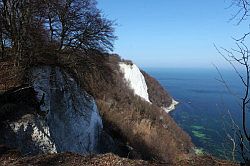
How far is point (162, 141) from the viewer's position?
4269cm

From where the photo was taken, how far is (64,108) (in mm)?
19125

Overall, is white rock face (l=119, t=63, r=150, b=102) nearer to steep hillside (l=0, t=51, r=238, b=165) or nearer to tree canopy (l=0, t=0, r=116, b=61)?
steep hillside (l=0, t=51, r=238, b=165)

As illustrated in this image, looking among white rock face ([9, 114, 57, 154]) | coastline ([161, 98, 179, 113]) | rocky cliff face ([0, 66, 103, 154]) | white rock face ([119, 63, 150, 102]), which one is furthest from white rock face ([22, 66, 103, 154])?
coastline ([161, 98, 179, 113])

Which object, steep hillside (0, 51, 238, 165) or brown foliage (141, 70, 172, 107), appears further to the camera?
brown foliage (141, 70, 172, 107)

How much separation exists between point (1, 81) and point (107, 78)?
9.98m

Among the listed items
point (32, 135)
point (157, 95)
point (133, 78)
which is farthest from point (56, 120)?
point (157, 95)

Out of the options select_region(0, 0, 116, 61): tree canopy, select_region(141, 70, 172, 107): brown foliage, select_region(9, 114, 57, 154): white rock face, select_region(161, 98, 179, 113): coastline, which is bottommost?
select_region(161, 98, 179, 113): coastline

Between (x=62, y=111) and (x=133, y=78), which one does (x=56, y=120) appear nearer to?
(x=62, y=111)

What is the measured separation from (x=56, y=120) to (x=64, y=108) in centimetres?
108

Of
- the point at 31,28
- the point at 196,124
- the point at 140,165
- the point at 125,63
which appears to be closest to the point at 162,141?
the point at 196,124

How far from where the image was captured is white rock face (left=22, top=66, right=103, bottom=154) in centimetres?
1703

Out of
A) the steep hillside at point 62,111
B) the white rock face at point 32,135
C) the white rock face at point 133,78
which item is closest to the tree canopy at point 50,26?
the steep hillside at point 62,111

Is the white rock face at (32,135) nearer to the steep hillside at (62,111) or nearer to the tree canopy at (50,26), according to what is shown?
the steep hillside at (62,111)

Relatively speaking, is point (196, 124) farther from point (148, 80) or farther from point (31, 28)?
point (31, 28)
